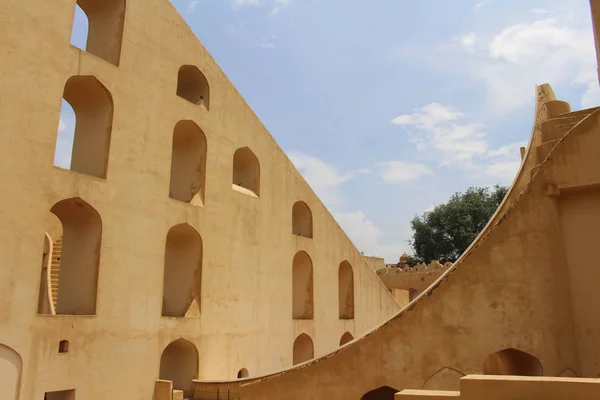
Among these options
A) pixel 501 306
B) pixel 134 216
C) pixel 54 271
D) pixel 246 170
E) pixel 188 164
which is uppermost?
pixel 246 170

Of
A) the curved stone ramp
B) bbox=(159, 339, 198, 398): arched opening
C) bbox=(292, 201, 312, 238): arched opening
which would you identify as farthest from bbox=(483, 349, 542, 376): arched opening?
bbox=(292, 201, 312, 238): arched opening

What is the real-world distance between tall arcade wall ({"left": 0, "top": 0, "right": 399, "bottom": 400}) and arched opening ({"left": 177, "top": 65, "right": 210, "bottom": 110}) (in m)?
0.04

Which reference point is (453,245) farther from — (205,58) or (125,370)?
(125,370)

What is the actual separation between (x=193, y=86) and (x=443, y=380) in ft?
30.1

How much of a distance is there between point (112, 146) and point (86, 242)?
6.06 feet

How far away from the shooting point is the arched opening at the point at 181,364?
11336 mm

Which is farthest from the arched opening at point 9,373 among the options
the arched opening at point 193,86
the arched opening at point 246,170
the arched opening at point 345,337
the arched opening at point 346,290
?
the arched opening at point 346,290

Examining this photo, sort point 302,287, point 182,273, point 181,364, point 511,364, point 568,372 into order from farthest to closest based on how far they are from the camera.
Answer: point 302,287, point 182,273, point 181,364, point 511,364, point 568,372

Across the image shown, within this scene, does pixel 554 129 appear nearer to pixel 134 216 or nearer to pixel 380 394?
pixel 380 394

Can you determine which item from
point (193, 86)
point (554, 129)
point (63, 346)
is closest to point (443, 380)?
point (554, 129)

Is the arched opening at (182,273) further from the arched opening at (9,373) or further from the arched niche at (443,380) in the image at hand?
the arched niche at (443,380)

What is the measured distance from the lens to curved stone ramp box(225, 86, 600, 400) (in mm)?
7156

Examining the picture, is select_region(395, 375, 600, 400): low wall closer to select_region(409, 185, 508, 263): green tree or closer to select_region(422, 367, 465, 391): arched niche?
select_region(422, 367, 465, 391): arched niche

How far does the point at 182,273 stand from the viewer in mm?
12047
